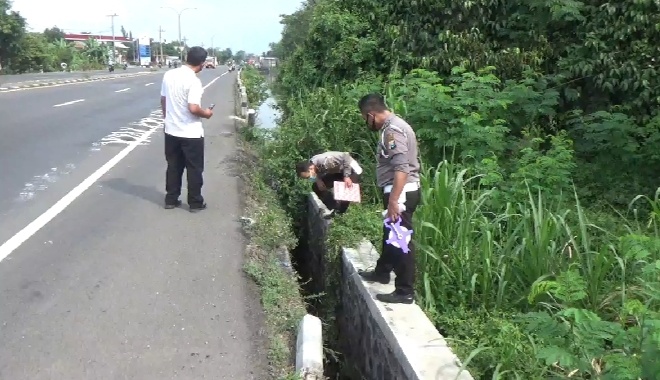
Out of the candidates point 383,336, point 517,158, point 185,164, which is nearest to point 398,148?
point 383,336

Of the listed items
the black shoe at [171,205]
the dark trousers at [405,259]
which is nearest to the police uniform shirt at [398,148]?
the dark trousers at [405,259]

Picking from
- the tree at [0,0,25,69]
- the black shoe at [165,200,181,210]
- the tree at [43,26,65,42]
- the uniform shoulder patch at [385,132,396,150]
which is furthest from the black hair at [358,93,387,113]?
the tree at [43,26,65,42]

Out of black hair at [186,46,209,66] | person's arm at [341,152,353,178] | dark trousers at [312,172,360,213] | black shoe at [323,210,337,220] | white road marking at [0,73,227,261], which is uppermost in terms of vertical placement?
black hair at [186,46,209,66]

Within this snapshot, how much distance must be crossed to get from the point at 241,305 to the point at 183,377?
119 cm

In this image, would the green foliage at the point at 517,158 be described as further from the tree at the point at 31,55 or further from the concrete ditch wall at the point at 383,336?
the tree at the point at 31,55

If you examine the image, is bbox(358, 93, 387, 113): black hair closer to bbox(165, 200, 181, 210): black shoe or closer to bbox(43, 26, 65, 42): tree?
bbox(165, 200, 181, 210): black shoe

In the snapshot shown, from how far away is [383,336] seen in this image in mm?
4449

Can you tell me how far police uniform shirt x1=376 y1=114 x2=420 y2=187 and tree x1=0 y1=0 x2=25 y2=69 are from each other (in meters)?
50.8

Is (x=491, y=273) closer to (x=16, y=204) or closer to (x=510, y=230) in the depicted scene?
(x=510, y=230)

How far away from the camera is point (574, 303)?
4.58 m

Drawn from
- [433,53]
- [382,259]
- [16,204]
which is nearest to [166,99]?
[16,204]

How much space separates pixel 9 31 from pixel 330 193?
4940 cm

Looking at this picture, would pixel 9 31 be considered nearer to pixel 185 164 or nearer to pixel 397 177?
pixel 185 164

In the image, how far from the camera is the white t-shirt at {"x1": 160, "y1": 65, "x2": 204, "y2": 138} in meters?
7.22
